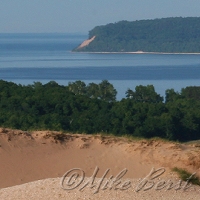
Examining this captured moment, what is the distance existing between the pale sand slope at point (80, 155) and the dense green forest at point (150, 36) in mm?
135895

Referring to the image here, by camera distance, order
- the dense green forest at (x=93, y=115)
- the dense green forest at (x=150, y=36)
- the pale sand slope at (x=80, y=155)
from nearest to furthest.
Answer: the pale sand slope at (x=80, y=155) < the dense green forest at (x=93, y=115) < the dense green forest at (x=150, y=36)

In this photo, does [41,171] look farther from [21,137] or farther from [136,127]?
[136,127]

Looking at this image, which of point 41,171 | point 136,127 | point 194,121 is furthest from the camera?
point 194,121

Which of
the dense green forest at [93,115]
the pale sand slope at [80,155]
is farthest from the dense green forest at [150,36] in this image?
the pale sand slope at [80,155]

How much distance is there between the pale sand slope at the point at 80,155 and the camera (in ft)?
26.9

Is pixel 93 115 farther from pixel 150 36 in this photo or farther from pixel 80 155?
pixel 150 36

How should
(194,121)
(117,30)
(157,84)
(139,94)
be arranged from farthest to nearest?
(117,30)
(157,84)
(139,94)
(194,121)

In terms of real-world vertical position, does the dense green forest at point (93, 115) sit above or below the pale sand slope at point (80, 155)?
below

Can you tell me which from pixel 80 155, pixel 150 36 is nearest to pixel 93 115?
pixel 80 155

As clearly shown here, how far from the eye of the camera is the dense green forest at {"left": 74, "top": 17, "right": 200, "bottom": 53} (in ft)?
488

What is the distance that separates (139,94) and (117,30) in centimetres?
13499

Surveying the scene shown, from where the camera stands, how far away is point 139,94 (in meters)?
33.9

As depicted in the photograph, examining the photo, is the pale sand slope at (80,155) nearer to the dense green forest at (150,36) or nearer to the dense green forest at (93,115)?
the dense green forest at (93,115)

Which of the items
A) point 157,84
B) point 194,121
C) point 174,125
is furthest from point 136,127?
point 157,84
